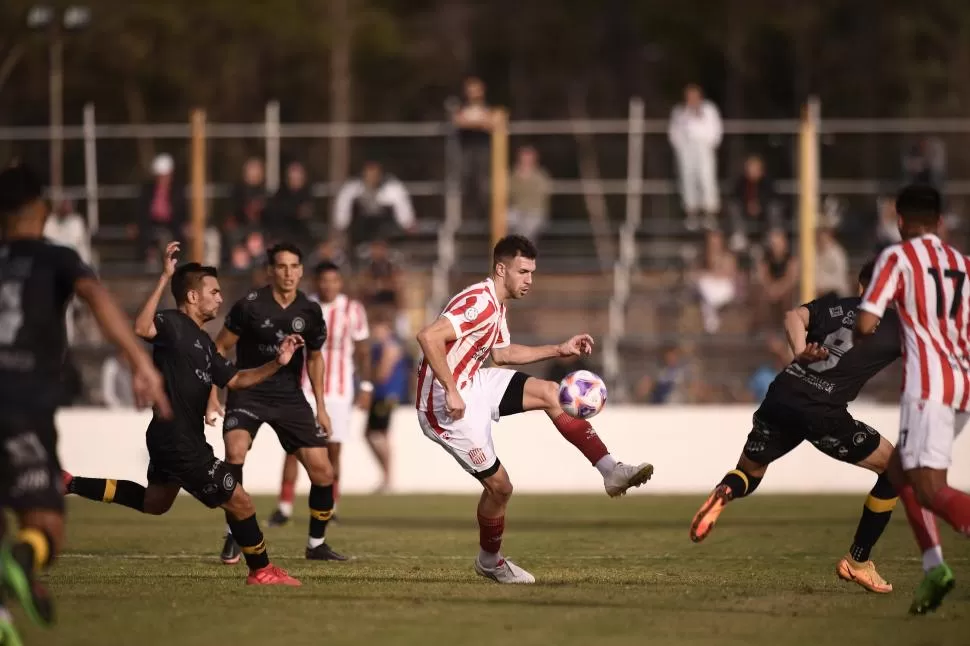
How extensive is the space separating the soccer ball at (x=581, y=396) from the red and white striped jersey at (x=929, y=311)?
257 centimetres

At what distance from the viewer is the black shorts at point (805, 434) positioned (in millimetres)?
10672

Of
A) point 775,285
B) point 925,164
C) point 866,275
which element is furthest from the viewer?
point 925,164

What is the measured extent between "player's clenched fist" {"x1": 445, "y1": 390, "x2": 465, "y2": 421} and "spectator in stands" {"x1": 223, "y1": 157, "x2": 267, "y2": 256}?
1272cm

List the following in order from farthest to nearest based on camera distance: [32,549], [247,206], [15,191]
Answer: [247,206] < [15,191] < [32,549]

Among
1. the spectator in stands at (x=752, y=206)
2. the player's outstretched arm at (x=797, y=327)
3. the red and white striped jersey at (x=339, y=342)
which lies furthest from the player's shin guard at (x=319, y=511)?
the spectator in stands at (x=752, y=206)

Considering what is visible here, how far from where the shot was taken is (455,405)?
9.71m

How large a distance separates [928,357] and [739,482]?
8.37 ft

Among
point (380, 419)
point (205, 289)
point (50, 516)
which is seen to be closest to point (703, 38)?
point (380, 419)

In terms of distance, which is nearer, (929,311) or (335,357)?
(929,311)

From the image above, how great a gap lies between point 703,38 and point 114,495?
40463 mm

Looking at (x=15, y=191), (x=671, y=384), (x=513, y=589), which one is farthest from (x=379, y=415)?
(x=15, y=191)

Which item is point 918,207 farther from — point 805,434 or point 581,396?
point 581,396

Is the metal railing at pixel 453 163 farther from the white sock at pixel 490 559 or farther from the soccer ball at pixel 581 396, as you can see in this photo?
the white sock at pixel 490 559

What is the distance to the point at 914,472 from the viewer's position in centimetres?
830
